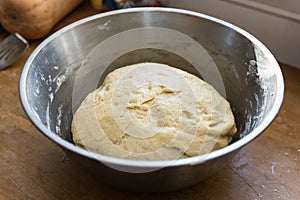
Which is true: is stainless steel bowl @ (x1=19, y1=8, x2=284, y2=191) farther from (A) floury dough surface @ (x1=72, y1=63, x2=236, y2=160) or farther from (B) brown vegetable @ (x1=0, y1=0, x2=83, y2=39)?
(B) brown vegetable @ (x1=0, y1=0, x2=83, y2=39)

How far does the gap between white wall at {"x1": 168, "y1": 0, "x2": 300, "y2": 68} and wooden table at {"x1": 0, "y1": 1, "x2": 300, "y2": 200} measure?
24 centimetres

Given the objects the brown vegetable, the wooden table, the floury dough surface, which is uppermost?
the brown vegetable

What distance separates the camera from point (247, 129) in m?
0.92

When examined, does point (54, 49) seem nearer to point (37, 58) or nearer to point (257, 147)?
point (37, 58)

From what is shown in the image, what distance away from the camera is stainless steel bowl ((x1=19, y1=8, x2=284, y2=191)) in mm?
867

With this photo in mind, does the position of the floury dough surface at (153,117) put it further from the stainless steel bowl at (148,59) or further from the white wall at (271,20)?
the white wall at (271,20)

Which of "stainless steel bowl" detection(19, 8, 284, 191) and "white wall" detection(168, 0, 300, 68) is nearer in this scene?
"stainless steel bowl" detection(19, 8, 284, 191)

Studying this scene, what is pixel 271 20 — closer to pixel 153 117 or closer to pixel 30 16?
pixel 153 117

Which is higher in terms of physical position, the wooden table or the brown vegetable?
the brown vegetable

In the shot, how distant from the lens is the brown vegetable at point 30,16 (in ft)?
4.06

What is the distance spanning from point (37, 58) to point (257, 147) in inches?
23.4

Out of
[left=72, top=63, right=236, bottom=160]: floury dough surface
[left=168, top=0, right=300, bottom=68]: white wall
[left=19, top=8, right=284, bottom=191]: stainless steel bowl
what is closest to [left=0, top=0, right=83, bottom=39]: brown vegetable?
[left=19, top=8, right=284, bottom=191]: stainless steel bowl

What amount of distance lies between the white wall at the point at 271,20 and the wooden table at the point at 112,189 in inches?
9.4

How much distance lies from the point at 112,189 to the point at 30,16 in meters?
0.69
